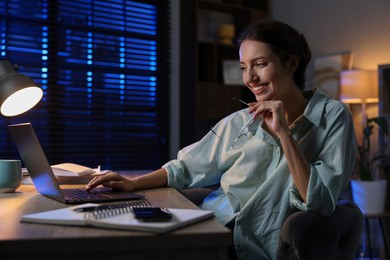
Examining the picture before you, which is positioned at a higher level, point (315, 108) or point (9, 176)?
point (315, 108)

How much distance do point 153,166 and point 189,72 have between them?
0.89 metres

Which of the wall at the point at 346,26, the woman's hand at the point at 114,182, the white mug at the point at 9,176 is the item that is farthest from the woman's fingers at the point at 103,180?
the wall at the point at 346,26

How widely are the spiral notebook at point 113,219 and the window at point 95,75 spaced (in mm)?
2616

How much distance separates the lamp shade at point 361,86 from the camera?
3.39 m

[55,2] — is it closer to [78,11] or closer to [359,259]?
[78,11]

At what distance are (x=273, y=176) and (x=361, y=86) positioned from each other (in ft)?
7.25

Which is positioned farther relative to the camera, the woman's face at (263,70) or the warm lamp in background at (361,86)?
the warm lamp in background at (361,86)

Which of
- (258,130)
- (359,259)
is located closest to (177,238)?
(258,130)

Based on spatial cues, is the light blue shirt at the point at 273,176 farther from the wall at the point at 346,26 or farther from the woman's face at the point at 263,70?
the wall at the point at 346,26

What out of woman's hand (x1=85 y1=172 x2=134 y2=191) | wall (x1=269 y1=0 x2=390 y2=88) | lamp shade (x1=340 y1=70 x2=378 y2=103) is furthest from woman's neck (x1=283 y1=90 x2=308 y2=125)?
wall (x1=269 y1=0 x2=390 y2=88)

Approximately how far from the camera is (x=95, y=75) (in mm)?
3732

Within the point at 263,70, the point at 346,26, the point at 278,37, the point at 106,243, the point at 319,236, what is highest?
the point at 346,26

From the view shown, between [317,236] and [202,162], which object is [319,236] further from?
[202,162]

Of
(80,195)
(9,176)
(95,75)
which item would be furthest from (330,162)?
(95,75)
